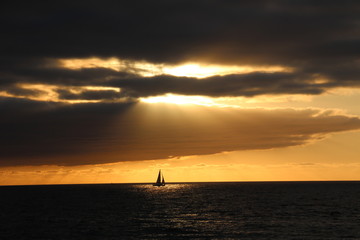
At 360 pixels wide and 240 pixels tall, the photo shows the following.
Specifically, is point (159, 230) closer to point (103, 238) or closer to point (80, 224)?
point (103, 238)

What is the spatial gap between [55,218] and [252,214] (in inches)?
1786

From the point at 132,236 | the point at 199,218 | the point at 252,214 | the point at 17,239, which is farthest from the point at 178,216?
the point at 17,239

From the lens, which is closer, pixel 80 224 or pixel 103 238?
pixel 103 238

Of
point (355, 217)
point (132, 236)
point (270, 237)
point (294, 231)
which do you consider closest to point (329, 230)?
point (294, 231)

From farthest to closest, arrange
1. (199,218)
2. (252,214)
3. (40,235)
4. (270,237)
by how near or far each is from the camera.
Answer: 1. (252,214)
2. (199,218)
3. (40,235)
4. (270,237)

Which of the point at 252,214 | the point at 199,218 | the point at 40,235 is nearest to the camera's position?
the point at 40,235

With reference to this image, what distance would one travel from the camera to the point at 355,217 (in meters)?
106

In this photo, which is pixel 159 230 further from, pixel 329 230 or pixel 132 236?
pixel 329 230

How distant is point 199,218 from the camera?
10581 cm

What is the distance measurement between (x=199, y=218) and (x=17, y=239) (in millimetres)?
41272

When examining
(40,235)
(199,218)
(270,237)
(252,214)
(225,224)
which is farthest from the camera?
(252,214)

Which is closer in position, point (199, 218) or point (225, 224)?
point (225, 224)

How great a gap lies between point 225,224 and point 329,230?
19260mm

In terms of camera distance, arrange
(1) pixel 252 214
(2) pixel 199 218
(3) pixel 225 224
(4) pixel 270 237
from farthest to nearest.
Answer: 1. (1) pixel 252 214
2. (2) pixel 199 218
3. (3) pixel 225 224
4. (4) pixel 270 237
